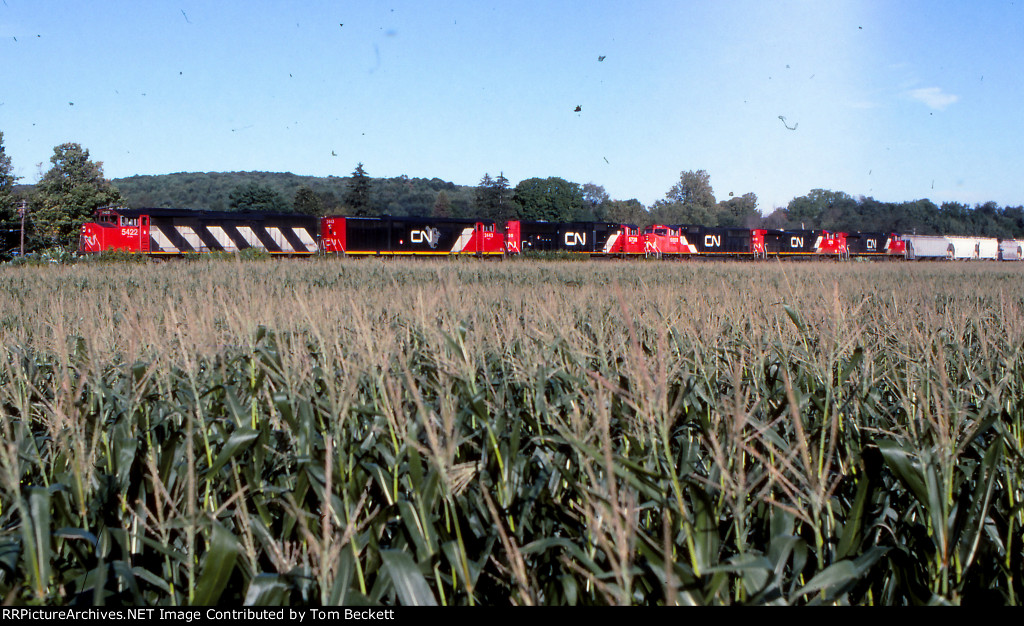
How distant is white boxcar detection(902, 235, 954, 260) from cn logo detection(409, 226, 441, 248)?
55418 millimetres

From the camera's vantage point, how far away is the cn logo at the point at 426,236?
43075 mm

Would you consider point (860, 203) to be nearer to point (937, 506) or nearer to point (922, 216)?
point (922, 216)

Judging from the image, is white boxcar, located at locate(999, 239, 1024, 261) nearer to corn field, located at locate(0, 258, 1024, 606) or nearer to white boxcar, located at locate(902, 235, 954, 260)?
white boxcar, located at locate(902, 235, 954, 260)

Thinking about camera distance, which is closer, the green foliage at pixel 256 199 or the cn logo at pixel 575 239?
the cn logo at pixel 575 239

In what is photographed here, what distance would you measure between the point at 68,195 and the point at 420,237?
189 feet

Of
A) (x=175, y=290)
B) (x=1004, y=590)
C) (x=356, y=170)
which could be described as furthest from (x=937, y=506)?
(x=356, y=170)

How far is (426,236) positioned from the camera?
43.5 meters

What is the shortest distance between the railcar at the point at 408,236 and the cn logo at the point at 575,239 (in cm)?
578

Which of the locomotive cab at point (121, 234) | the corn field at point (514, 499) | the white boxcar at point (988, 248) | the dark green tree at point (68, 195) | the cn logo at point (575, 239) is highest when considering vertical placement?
the dark green tree at point (68, 195)

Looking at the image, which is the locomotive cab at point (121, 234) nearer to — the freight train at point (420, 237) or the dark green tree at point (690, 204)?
the freight train at point (420, 237)

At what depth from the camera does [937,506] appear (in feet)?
7.79

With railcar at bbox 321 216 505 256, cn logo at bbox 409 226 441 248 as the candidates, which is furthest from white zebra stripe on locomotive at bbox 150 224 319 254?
cn logo at bbox 409 226 441 248

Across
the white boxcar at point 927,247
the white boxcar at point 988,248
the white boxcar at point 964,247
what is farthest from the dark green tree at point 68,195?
the white boxcar at point 988,248

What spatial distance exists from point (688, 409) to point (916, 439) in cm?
185
